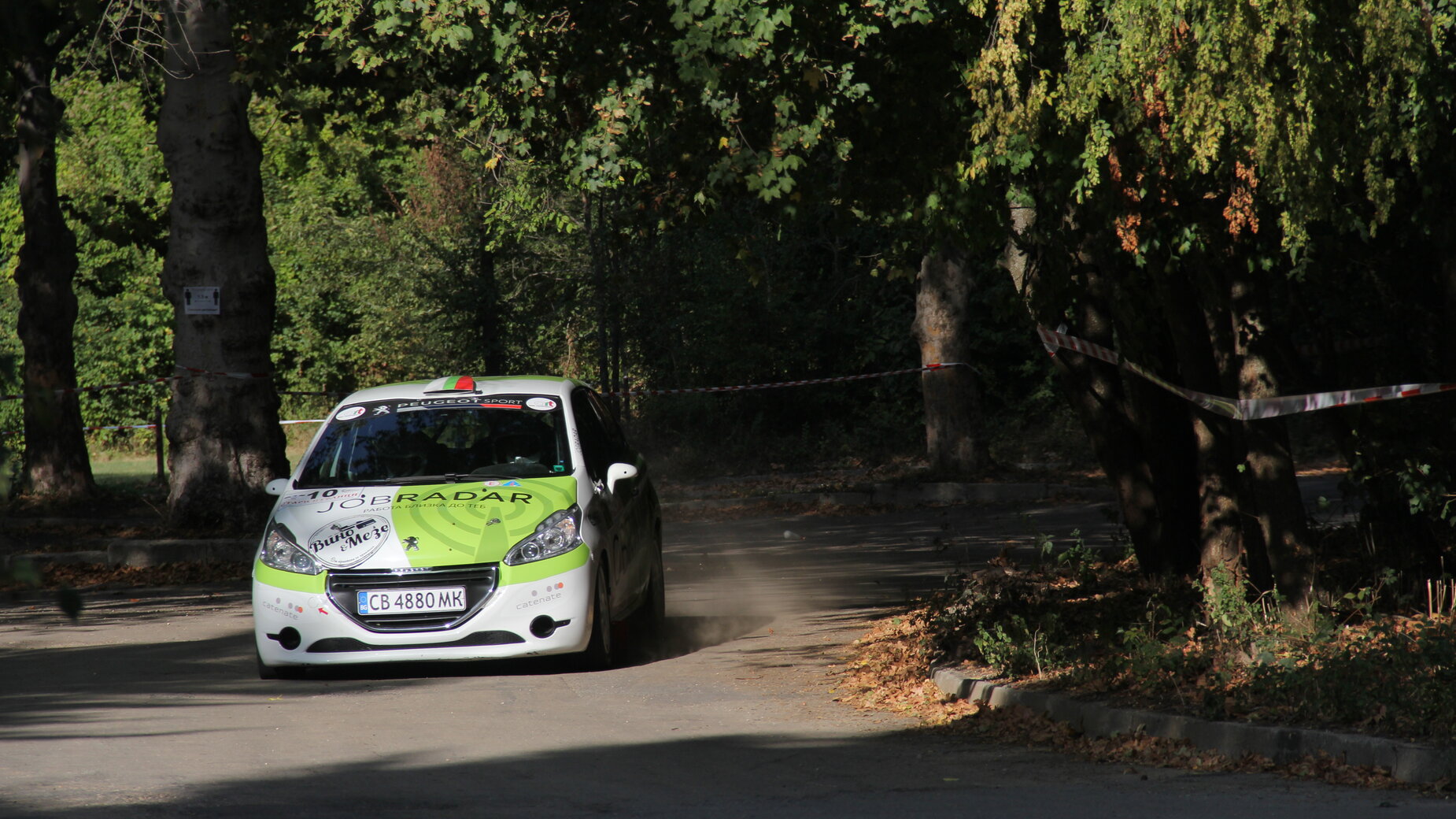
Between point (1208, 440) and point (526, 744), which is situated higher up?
point (1208, 440)

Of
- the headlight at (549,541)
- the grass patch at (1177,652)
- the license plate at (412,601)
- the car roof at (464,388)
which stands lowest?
the grass patch at (1177,652)

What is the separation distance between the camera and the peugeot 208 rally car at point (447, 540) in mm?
8273

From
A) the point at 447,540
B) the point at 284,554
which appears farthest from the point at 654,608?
the point at 284,554

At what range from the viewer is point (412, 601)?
8.24 metres

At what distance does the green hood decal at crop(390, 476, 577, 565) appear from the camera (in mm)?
8305

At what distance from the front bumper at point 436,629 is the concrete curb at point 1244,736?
2327 millimetres

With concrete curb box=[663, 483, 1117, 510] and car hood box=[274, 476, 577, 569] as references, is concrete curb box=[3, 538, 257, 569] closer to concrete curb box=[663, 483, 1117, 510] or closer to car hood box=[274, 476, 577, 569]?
car hood box=[274, 476, 577, 569]

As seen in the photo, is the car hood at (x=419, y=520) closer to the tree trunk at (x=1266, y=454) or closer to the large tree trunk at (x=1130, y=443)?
the large tree trunk at (x=1130, y=443)

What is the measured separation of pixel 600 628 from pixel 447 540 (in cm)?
103

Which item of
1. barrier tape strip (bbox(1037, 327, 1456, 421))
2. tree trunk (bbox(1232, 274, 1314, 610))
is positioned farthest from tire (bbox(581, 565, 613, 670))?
tree trunk (bbox(1232, 274, 1314, 610))

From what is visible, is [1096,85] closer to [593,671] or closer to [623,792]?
[623,792]

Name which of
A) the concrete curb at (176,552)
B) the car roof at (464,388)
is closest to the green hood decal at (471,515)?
the car roof at (464,388)

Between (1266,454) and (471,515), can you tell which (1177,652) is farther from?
(471,515)

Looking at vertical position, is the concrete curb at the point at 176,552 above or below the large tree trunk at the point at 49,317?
below
